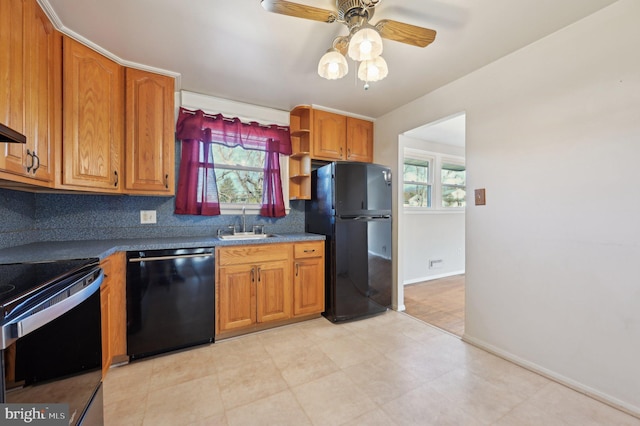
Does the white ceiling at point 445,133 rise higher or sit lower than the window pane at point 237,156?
higher

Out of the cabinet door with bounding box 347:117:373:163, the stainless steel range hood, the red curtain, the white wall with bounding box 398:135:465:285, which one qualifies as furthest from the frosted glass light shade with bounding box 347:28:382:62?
the white wall with bounding box 398:135:465:285

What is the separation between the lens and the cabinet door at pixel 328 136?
2.96 metres

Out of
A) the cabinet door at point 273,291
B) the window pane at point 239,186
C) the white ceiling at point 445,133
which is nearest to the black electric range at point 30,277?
the cabinet door at point 273,291

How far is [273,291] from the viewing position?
2521mm

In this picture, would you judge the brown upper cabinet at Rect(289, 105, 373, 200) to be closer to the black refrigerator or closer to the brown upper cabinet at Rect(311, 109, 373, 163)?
the brown upper cabinet at Rect(311, 109, 373, 163)

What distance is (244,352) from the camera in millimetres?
2141

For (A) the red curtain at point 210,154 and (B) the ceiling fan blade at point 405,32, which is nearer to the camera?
(B) the ceiling fan blade at point 405,32

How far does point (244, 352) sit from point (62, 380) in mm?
1313

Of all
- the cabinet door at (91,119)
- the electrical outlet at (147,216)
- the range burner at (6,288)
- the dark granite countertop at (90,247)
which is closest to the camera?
the range burner at (6,288)

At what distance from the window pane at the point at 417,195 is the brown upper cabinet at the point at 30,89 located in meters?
4.00

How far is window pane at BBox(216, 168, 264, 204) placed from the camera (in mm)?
2807

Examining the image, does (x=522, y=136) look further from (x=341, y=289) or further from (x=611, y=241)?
(x=341, y=289)

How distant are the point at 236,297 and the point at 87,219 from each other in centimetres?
142

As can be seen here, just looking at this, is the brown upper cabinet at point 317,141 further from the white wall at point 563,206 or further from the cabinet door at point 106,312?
the cabinet door at point 106,312
